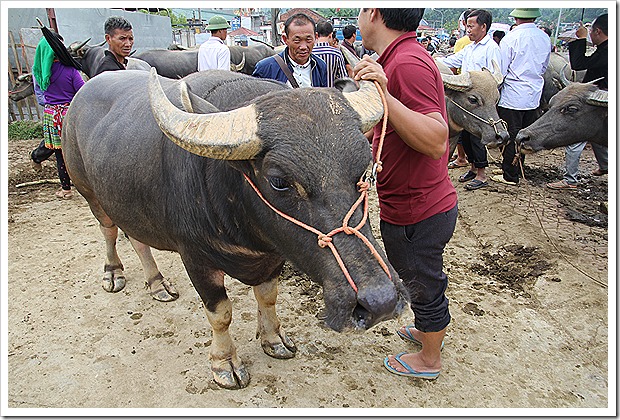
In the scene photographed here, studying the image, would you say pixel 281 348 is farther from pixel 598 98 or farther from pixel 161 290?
pixel 598 98

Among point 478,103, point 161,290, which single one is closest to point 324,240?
point 161,290

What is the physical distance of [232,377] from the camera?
262cm

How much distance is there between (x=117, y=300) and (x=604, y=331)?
371 cm

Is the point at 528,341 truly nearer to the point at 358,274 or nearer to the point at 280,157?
the point at 358,274

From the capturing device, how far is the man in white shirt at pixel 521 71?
5.48 metres

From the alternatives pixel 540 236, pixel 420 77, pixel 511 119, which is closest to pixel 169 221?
pixel 420 77

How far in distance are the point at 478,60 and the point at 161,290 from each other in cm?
503

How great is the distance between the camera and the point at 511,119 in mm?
5750

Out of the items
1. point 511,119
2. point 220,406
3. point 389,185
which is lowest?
point 220,406

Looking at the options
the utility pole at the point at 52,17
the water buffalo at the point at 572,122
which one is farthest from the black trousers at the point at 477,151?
the utility pole at the point at 52,17

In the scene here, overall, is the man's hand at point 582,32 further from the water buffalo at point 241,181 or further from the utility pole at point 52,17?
the utility pole at point 52,17

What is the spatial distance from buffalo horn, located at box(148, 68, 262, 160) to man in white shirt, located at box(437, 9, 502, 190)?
461cm

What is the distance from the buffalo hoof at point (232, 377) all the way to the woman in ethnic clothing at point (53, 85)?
3.94 meters

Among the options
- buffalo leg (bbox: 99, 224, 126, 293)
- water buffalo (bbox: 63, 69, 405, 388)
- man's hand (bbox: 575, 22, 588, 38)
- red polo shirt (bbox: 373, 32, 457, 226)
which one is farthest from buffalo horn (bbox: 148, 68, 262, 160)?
man's hand (bbox: 575, 22, 588, 38)
